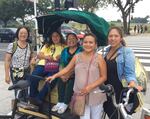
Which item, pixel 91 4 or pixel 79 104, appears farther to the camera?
pixel 91 4

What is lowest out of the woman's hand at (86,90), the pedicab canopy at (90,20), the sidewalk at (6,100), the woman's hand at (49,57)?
the sidewalk at (6,100)

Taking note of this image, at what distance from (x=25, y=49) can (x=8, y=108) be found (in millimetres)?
1858

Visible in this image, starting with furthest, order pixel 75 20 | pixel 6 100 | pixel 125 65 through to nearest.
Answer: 1. pixel 6 100
2. pixel 75 20
3. pixel 125 65

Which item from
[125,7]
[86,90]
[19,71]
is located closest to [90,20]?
[86,90]

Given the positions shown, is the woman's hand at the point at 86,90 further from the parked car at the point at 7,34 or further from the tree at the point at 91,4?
the tree at the point at 91,4

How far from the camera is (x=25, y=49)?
21.0 feet

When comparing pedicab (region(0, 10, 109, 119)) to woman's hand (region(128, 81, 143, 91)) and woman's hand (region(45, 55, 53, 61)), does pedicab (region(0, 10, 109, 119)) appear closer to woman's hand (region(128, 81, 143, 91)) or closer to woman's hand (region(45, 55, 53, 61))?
woman's hand (region(45, 55, 53, 61))

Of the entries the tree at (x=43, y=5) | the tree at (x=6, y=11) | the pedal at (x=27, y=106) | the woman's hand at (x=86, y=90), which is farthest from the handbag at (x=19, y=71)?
the tree at (x=6, y=11)

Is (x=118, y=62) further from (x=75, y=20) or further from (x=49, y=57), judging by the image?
(x=49, y=57)

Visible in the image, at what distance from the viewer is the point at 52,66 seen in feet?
19.2

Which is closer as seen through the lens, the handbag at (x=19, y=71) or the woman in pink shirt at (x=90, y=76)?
the woman in pink shirt at (x=90, y=76)

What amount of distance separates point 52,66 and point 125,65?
1580mm

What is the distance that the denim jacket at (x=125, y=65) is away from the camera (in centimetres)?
452

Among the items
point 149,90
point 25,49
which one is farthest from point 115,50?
point 149,90
